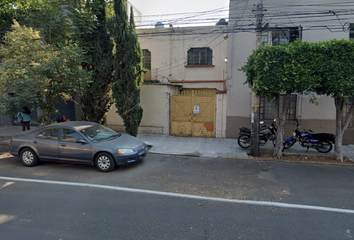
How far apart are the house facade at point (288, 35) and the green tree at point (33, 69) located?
23.6ft

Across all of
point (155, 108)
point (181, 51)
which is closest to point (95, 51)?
point (155, 108)

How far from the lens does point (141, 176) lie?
636 centimetres

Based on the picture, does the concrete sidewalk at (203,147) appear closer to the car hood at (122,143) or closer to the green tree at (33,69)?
the car hood at (122,143)

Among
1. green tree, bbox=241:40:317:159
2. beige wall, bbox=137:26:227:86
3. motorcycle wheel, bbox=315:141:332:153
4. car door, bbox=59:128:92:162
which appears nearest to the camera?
car door, bbox=59:128:92:162

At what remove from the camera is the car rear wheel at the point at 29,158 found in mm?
7070

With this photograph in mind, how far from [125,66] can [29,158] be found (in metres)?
5.16

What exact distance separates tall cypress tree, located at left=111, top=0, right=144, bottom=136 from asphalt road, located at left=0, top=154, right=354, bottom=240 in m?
3.52

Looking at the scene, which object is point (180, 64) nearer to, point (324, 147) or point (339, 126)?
point (324, 147)

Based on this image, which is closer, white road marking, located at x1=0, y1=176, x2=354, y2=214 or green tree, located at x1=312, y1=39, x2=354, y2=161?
white road marking, located at x1=0, y1=176, x2=354, y2=214

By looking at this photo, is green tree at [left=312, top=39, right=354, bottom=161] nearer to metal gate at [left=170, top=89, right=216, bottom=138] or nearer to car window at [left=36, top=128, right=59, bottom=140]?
metal gate at [left=170, top=89, right=216, bottom=138]

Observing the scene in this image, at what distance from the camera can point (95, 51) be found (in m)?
10.0

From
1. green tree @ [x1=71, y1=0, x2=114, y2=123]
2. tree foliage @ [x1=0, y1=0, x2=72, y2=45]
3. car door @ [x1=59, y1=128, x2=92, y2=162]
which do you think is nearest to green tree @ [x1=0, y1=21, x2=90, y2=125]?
green tree @ [x1=71, y1=0, x2=114, y2=123]

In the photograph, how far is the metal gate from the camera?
461 inches

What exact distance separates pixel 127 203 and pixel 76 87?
20.8 feet
